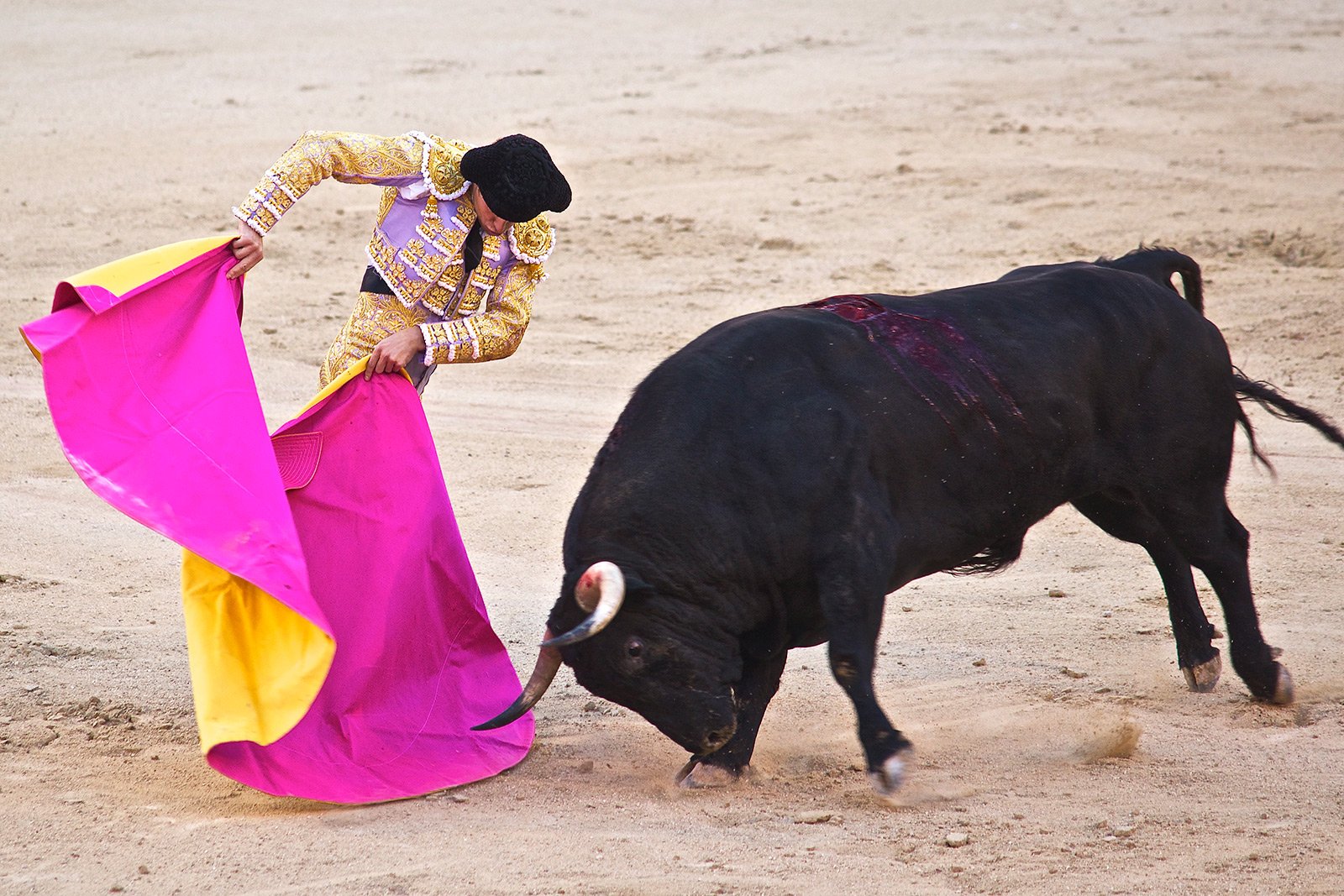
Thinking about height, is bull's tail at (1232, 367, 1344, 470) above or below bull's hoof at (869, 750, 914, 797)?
above

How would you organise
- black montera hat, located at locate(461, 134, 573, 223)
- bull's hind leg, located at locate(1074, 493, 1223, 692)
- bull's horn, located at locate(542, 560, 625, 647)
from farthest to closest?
bull's hind leg, located at locate(1074, 493, 1223, 692) → black montera hat, located at locate(461, 134, 573, 223) → bull's horn, located at locate(542, 560, 625, 647)

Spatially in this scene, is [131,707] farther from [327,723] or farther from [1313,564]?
[1313,564]

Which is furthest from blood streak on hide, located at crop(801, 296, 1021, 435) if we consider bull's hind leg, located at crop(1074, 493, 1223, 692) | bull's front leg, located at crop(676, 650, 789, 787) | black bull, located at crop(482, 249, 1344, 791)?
bull's front leg, located at crop(676, 650, 789, 787)

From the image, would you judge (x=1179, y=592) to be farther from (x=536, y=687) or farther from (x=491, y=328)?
(x=491, y=328)

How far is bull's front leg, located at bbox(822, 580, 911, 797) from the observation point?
3545mm

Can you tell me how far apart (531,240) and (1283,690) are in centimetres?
252

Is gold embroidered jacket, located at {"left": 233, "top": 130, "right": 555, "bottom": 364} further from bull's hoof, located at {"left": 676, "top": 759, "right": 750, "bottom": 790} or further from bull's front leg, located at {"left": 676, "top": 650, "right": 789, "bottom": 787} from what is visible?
bull's hoof, located at {"left": 676, "top": 759, "right": 750, "bottom": 790}

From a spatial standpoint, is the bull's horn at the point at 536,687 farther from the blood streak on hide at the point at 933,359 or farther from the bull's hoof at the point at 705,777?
the blood streak on hide at the point at 933,359

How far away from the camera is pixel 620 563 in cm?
361

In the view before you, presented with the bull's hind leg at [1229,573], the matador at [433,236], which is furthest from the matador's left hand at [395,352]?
the bull's hind leg at [1229,573]

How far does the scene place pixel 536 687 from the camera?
3.66m

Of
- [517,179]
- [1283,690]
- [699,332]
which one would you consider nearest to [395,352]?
[517,179]

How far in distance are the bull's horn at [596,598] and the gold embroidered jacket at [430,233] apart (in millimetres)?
951

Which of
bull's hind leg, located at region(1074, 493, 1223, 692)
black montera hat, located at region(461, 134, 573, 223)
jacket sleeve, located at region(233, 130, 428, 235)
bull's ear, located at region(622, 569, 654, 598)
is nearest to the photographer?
bull's ear, located at region(622, 569, 654, 598)
